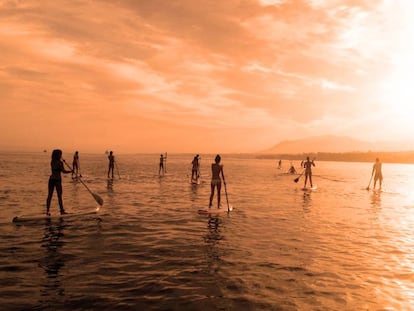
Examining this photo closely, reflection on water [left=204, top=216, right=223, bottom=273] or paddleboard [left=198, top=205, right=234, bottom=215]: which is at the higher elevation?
paddleboard [left=198, top=205, right=234, bottom=215]

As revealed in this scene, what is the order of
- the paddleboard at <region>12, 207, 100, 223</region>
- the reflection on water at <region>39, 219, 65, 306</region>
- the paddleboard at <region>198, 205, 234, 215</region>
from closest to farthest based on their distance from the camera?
the reflection on water at <region>39, 219, 65, 306</region>
the paddleboard at <region>12, 207, 100, 223</region>
the paddleboard at <region>198, 205, 234, 215</region>

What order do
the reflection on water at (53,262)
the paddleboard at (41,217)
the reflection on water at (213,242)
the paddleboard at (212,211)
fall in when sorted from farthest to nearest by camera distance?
the paddleboard at (212,211) → the paddleboard at (41,217) → the reflection on water at (213,242) → the reflection on water at (53,262)

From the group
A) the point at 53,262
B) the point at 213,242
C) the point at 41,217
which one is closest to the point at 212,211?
the point at 213,242

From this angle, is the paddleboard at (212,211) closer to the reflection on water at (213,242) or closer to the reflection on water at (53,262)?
the reflection on water at (213,242)

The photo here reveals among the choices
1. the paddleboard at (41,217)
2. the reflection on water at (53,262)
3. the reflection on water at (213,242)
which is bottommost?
the reflection on water at (213,242)

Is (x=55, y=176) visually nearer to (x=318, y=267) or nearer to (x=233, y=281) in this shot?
(x=233, y=281)

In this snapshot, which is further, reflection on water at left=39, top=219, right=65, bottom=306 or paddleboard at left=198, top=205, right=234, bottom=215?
paddleboard at left=198, top=205, right=234, bottom=215

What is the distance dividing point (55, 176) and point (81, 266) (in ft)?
25.3

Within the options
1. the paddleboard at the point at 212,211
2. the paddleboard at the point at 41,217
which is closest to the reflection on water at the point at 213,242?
the paddleboard at the point at 212,211

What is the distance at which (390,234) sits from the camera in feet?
46.4

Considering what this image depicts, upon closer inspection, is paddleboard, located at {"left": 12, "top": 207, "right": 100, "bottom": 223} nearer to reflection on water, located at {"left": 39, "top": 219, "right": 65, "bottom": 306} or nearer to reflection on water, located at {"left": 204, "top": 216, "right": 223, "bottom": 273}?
reflection on water, located at {"left": 39, "top": 219, "right": 65, "bottom": 306}

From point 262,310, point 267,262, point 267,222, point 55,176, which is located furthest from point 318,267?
point 55,176

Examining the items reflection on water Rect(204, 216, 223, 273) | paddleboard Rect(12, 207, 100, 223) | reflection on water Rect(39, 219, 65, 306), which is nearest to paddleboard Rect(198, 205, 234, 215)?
reflection on water Rect(204, 216, 223, 273)

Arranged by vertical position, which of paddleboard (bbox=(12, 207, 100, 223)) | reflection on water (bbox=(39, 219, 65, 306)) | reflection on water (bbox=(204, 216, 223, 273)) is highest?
paddleboard (bbox=(12, 207, 100, 223))
